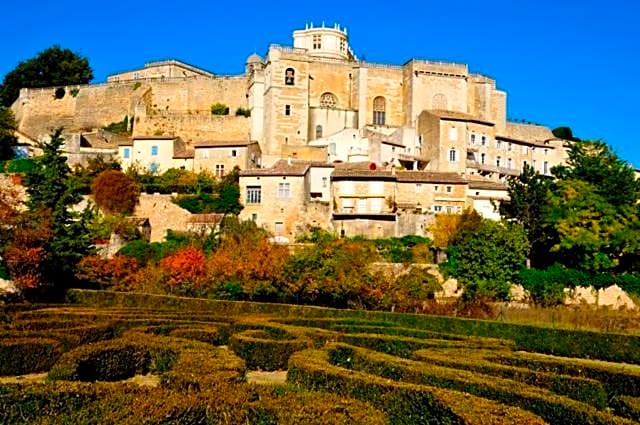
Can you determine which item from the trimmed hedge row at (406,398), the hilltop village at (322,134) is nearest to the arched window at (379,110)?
the hilltop village at (322,134)

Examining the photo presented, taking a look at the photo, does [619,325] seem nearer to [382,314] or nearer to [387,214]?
[382,314]

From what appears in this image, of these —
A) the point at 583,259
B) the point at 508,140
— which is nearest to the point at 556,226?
the point at 583,259

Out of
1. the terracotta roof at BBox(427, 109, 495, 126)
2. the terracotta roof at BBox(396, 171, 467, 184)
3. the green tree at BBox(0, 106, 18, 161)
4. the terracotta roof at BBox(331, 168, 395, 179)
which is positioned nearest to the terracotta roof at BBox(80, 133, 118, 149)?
the green tree at BBox(0, 106, 18, 161)

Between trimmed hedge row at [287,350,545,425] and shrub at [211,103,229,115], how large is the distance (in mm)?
61852

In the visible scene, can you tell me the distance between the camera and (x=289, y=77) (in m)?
72.0

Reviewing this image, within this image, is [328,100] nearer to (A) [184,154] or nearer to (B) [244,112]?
(B) [244,112]

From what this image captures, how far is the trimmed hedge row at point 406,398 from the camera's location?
10406 millimetres

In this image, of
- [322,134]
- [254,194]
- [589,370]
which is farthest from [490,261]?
[322,134]

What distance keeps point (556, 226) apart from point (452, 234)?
22.6ft

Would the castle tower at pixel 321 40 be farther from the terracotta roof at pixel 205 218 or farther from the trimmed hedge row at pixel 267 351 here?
the trimmed hedge row at pixel 267 351

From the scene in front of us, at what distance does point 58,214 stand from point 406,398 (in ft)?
103

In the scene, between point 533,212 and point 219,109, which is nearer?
point 533,212

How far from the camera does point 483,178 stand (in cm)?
6769

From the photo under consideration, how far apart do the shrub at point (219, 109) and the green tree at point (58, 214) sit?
32345 millimetres
